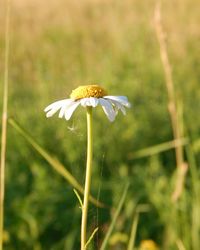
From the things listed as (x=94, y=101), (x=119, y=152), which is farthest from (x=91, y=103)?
(x=119, y=152)

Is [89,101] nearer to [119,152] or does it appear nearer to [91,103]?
[91,103]

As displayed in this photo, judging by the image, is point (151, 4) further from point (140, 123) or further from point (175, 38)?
point (140, 123)

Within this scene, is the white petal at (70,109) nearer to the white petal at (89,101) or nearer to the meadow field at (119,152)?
the white petal at (89,101)

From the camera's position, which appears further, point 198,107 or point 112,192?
point 198,107

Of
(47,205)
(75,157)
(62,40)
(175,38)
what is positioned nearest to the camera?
(47,205)

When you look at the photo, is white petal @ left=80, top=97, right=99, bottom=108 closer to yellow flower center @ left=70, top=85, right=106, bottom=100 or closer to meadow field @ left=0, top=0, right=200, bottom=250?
yellow flower center @ left=70, top=85, right=106, bottom=100

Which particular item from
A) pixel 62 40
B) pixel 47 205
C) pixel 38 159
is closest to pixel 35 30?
pixel 62 40
